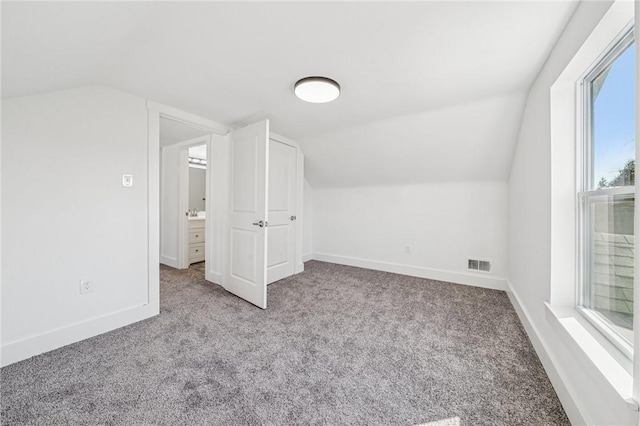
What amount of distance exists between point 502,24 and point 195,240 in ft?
15.2

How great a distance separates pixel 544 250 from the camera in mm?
1656

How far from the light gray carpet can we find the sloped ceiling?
188 cm

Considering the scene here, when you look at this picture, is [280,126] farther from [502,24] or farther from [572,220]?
[572,220]

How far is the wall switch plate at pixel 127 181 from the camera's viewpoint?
217 centimetres

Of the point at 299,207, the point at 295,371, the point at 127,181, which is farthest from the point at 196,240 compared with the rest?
the point at 295,371

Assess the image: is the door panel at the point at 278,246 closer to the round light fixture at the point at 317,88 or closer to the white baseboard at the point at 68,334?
the white baseboard at the point at 68,334

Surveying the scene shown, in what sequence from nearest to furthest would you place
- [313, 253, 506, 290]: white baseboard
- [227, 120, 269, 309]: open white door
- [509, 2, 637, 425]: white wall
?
[509, 2, 637, 425]: white wall < [227, 120, 269, 309]: open white door < [313, 253, 506, 290]: white baseboard

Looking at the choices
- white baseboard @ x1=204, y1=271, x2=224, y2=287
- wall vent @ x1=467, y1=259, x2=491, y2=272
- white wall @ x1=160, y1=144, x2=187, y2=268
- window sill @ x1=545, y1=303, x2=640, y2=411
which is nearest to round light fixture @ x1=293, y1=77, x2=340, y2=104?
window sill @ x1=545, y1=303, x2=640, y2=411

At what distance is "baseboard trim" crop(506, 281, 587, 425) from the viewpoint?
45.8 inches

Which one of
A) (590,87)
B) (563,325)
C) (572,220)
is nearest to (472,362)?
(563,325)

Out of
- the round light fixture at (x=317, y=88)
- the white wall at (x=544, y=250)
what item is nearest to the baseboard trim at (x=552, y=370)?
the white wall at (x=544, y=250)

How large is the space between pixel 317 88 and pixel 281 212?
2.01 m

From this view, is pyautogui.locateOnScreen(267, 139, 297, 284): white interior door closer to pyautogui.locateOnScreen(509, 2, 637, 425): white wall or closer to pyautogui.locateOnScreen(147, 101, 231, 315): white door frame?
pyautogui.locateOnScreen(147, 101, 231, 315): white door frame

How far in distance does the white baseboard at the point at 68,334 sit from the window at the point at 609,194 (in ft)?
10.9
